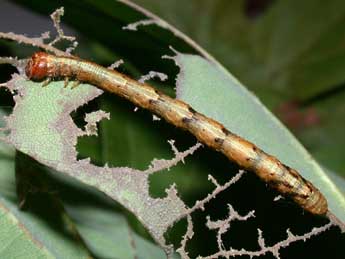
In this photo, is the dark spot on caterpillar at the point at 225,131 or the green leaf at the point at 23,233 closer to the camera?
the green leaf at the point at 23,233

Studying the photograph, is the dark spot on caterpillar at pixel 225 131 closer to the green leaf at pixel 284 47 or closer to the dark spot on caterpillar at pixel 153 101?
the dark spot on caterpillar at pixel 153 101

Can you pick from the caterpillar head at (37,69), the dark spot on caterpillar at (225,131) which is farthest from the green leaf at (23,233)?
the dark spot on caterpillar at (225,131)

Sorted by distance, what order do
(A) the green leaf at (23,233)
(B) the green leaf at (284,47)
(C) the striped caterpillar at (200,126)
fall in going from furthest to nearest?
(B) the green leaf at (284,47) → (C) the striped caterpillar at (200,126) → (A) the green leaf at (23,233)

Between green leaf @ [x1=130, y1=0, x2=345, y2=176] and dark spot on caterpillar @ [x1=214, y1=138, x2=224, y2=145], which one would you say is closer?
dark spot on caterpillar @ [x1=214, y1=138, x2=224, y2=145]

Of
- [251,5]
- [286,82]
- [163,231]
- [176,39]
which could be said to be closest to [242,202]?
[163,231]

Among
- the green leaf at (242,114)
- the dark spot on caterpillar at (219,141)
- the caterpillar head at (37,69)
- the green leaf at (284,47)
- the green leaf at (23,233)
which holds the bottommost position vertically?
the green leaf at (23,233)

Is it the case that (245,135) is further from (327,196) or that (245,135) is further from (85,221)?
(85,221)

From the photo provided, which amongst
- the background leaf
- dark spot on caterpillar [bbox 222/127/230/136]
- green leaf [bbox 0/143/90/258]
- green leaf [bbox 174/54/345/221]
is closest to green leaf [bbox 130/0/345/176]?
the background leaf

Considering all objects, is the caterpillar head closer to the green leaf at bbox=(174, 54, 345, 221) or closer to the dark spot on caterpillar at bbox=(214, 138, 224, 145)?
the green leaf at bbox=(174, 54, 345, 221)
